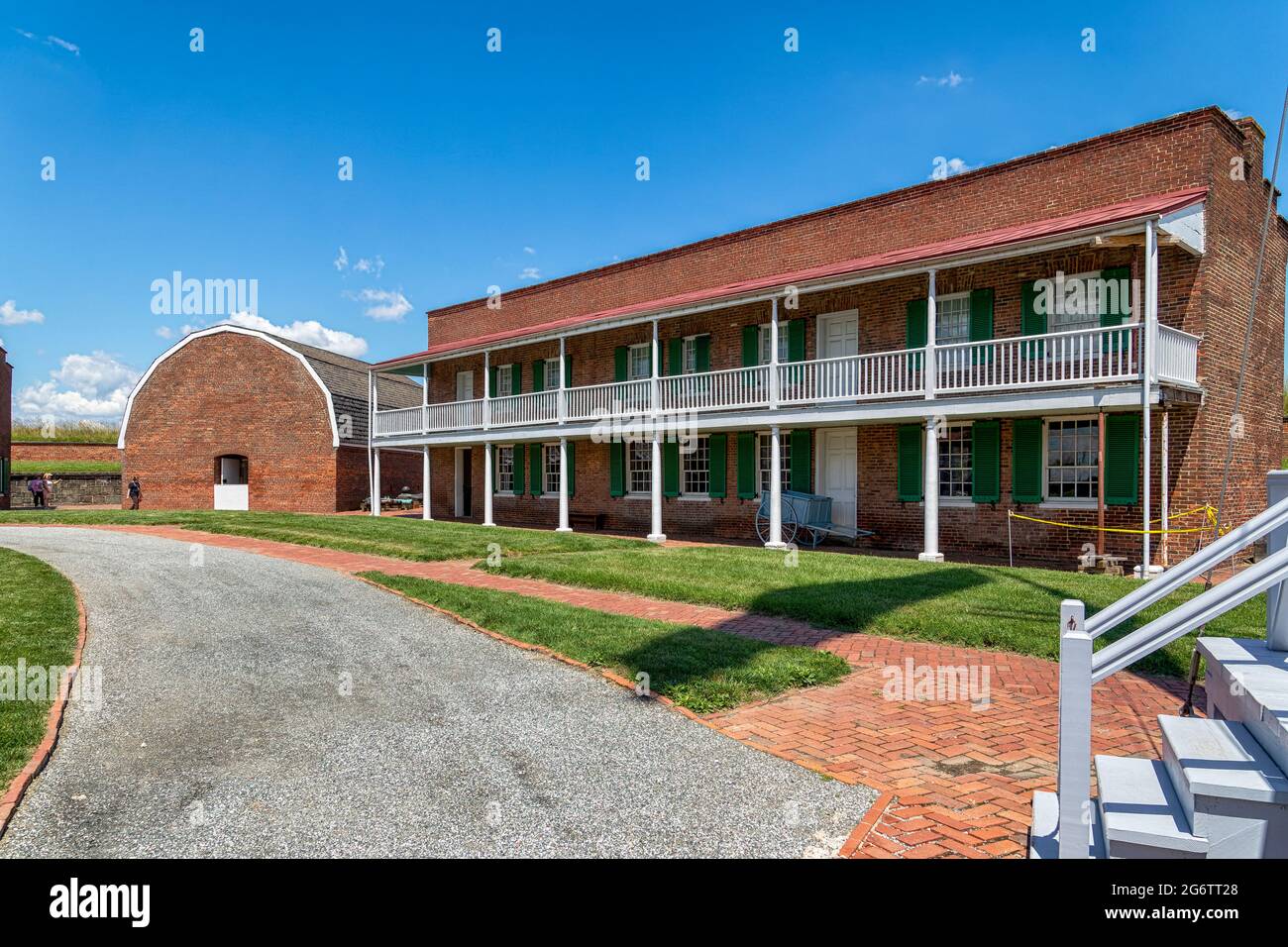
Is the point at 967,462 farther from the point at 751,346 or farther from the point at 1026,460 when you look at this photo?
the point at 751,346

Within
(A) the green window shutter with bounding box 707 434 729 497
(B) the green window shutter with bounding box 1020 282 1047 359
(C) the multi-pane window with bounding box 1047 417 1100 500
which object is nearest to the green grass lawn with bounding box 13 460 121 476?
(A) the green window shutter with bounding box 707 434 729 497

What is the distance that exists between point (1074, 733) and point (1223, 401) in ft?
47.1

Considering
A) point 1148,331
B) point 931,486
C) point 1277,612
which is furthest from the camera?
point 931,486

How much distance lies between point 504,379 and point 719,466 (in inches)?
369

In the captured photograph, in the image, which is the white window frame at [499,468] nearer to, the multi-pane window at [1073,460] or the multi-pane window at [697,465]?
the multi-pane window at [697,465]

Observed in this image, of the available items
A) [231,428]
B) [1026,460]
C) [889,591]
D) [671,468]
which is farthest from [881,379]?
[231,428]

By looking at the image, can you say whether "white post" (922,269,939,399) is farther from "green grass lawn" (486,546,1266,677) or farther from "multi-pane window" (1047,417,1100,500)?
"green grass lawn" (486,546,1266,677)

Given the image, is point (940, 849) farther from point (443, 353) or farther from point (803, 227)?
point (443, 353)

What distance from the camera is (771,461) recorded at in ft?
A: 60.0

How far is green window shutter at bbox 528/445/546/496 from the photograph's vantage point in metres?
24.8

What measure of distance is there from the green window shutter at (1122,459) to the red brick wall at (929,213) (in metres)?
4.51

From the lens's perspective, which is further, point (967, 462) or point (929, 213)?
point (929, 213)
